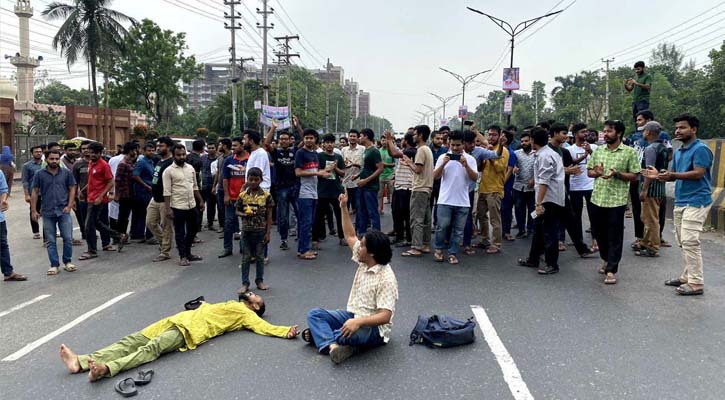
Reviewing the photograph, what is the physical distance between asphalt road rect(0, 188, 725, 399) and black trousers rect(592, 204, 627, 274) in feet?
0.97

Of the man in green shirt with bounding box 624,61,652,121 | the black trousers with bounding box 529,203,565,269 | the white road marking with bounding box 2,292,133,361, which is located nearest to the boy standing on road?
the white road marking with bounding box 2,292,133,361

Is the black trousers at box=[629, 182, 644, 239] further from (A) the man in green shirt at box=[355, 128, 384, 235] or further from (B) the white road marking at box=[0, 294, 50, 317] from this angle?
(B) the white road marking at box=[0, 294, 50, 317]

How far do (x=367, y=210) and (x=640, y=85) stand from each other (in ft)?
23.6

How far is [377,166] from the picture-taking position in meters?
8.94

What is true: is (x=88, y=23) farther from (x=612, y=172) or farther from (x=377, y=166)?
(x=612, y=172)

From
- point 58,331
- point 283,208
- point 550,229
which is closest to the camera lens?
point 58,331

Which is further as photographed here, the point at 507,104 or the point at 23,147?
the point at 23,147

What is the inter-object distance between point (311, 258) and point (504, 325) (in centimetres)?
387

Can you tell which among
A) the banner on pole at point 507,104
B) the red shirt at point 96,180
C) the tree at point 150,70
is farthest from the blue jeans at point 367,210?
the tree at point 150,70

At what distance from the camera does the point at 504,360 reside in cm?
438

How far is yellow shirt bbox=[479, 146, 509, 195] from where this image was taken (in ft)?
28.8

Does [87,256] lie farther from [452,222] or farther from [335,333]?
[335,333]

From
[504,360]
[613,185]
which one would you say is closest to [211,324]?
[504,360]

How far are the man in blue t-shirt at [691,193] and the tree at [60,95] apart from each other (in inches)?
3147
